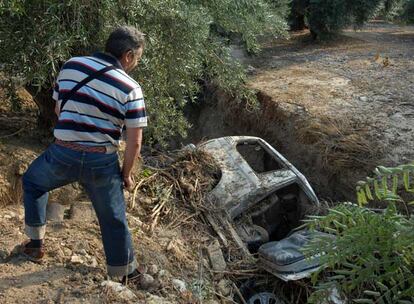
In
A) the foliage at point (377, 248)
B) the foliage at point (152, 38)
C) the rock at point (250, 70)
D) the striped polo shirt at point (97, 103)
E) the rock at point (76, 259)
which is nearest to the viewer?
the foliage at point (377, 248)

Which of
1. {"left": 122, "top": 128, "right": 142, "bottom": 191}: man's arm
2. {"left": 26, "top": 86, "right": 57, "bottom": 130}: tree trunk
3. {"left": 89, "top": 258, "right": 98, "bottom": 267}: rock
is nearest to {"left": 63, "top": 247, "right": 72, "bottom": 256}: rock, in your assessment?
{"left": 89, "top": 258, "right": 98, "bottom": 267}: rock

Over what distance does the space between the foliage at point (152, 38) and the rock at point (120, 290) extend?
1.88 meters

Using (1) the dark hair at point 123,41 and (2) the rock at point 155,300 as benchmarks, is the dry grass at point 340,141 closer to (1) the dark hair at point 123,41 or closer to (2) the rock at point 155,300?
(2) the rock at point 155,300

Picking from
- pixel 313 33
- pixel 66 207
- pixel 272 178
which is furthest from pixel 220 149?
pixel 313 33

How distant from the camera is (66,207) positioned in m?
5.07

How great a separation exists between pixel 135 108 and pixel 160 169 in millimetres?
2734

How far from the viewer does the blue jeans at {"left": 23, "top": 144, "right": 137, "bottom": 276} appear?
11.8ft

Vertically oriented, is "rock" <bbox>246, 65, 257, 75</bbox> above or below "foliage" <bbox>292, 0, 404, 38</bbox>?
below

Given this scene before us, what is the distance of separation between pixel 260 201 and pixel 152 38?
2.28 meters

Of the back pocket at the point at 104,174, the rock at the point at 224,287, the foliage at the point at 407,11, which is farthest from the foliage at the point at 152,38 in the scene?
the foliage at the point at 407,11

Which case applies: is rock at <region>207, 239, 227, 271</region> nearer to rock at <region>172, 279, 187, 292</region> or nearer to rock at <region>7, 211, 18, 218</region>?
rock at <region>172, 279, 187, 292</region>

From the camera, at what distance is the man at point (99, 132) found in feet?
11.4

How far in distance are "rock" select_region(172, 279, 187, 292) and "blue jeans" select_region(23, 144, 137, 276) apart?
0.58 metres

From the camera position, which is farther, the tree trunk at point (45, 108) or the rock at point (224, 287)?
the tree trunk at point (45, 108)
